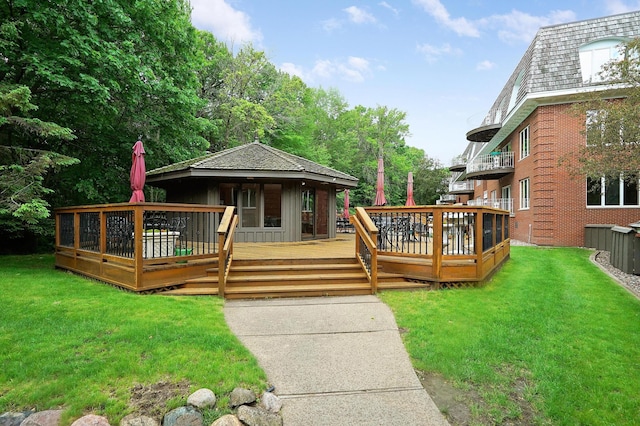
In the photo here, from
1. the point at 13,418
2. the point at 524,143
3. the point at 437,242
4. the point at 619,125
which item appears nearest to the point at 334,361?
the point at 13,418

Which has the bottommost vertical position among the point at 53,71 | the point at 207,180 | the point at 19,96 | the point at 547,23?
the point at 207,180

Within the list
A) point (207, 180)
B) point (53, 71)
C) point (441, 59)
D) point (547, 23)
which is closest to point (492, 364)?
point (207, 180)

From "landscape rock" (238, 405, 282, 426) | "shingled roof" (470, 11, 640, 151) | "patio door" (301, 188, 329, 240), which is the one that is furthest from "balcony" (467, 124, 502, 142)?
"landscape rock" (238, 405, 282, 426)

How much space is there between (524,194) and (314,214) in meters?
10.4

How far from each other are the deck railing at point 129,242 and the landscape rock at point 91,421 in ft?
11.0

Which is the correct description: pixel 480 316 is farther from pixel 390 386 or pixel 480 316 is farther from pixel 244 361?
pixel 244 361

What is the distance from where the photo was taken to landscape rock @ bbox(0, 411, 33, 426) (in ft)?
8.40

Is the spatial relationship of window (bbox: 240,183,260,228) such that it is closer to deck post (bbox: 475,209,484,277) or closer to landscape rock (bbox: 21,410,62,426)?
deck post (bbox: 475,209,484,277)

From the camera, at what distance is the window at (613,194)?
1260 centimetres

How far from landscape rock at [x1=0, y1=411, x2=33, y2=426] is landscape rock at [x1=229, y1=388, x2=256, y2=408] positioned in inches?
59.7

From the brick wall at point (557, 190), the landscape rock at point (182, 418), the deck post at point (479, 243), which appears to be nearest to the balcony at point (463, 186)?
the brick wall at point (557, 190)

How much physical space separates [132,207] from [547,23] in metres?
18.3

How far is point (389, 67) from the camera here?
2827 centimetres

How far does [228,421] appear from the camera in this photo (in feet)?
8.46
